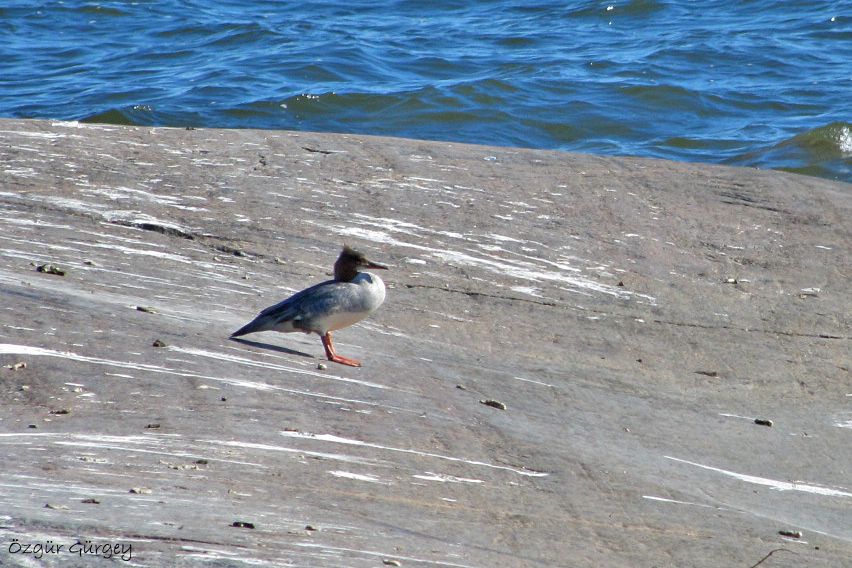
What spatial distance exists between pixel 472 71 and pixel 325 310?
12553 mm

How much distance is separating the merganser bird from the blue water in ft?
29.0

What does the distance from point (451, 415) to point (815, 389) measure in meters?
2.26

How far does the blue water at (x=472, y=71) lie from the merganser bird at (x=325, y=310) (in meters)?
8.84

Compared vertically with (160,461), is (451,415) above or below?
below

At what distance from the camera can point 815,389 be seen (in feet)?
20.0

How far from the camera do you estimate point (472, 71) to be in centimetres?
1728

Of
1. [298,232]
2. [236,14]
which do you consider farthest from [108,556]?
[236,14]

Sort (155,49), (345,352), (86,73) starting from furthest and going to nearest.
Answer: (155,49) → (86,73) → (345,352)

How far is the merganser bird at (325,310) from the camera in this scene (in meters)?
5.16

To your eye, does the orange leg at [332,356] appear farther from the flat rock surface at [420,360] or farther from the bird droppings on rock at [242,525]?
the bird droppings on rock at [242,525]

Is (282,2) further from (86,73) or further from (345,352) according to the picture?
(345,352)

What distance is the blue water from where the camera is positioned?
1498 cm

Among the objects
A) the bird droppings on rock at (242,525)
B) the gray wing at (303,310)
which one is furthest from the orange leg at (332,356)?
the bird droppings on rock at (242,525)

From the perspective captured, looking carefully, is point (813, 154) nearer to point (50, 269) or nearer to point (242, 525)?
point (50, 269)
